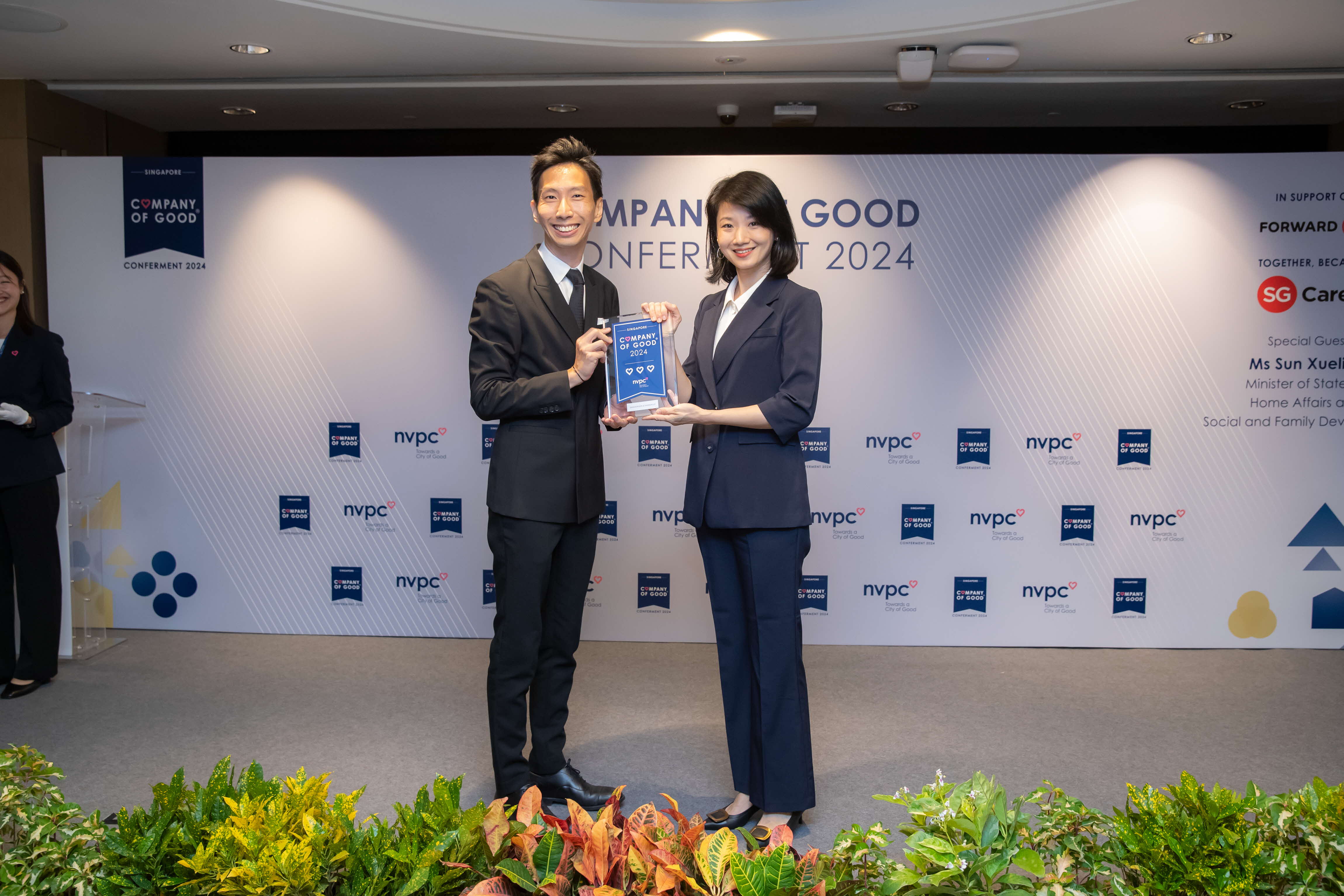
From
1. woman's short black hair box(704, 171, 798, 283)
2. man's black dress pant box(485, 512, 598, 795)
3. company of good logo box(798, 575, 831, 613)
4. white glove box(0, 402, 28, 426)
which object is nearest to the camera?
woman's short black hair box(704, 171, 798, 283)

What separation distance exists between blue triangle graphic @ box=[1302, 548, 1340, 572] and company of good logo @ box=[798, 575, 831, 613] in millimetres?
2379

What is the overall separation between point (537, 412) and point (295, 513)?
2728mm

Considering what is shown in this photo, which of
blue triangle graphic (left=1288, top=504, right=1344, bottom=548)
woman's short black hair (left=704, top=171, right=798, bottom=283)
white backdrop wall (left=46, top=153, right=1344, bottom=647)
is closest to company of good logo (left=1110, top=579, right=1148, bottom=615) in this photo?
white backdrop wall (left=46, top=153, right=1344, bottom=647)

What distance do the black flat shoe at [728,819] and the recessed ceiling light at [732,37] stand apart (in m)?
3.25

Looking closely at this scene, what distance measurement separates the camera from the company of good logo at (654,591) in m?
4.70

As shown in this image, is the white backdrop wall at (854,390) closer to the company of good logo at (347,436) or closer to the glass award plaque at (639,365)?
the company of good logo at (347,436)

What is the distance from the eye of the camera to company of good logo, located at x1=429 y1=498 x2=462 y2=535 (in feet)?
15.6

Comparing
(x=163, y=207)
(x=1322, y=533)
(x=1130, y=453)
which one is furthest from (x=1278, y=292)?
(x=163, y=207)

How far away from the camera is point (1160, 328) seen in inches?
179

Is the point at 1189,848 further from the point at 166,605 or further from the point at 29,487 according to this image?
the point at 166,605

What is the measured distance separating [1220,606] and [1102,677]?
94 cm

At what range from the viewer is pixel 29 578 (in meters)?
3.90

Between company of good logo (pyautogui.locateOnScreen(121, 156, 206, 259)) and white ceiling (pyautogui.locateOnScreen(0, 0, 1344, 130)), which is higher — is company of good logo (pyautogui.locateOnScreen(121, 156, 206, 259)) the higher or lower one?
the lower one

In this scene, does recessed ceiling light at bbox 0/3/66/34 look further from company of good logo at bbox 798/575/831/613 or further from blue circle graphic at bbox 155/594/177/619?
company of good logo at bbox 798/575/831/613
